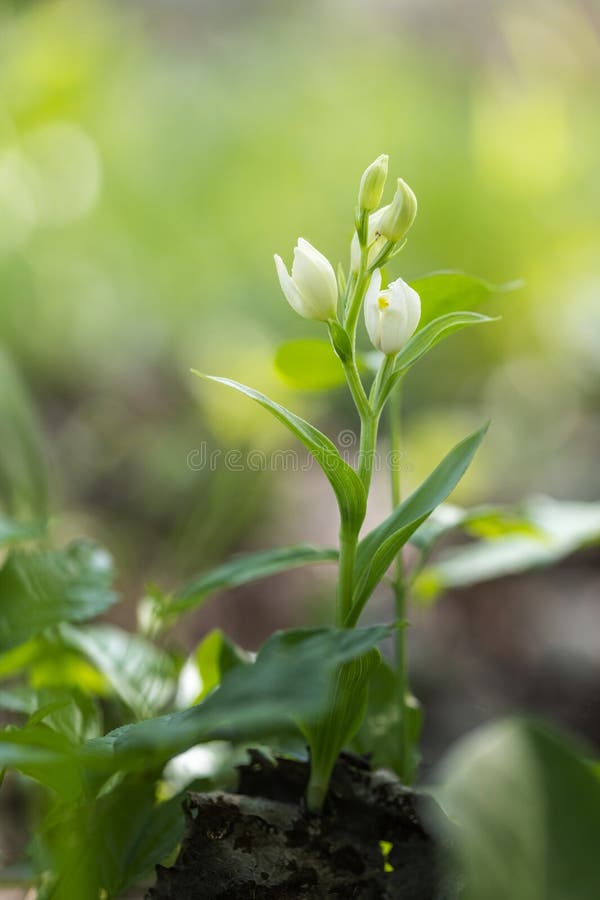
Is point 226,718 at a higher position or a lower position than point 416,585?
higher

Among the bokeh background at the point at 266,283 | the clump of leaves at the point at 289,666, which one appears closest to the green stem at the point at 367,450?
the clump of leaves at the point at 289,666

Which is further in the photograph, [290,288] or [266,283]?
[266,283]

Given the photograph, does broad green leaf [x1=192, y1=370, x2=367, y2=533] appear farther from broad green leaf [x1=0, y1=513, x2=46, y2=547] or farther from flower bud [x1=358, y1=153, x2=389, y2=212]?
broad green leaf [x1=0, y1=513, x2=46, y2=547]

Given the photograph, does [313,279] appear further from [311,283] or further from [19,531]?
[19,531]

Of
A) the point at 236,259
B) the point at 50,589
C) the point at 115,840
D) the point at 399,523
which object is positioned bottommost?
the point at 115,840

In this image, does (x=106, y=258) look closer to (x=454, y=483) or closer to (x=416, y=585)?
(x=416, y=585)

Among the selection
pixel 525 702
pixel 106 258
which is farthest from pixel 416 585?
pixel 106 258

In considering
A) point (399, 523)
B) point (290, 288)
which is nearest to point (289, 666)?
point (399, 523)
